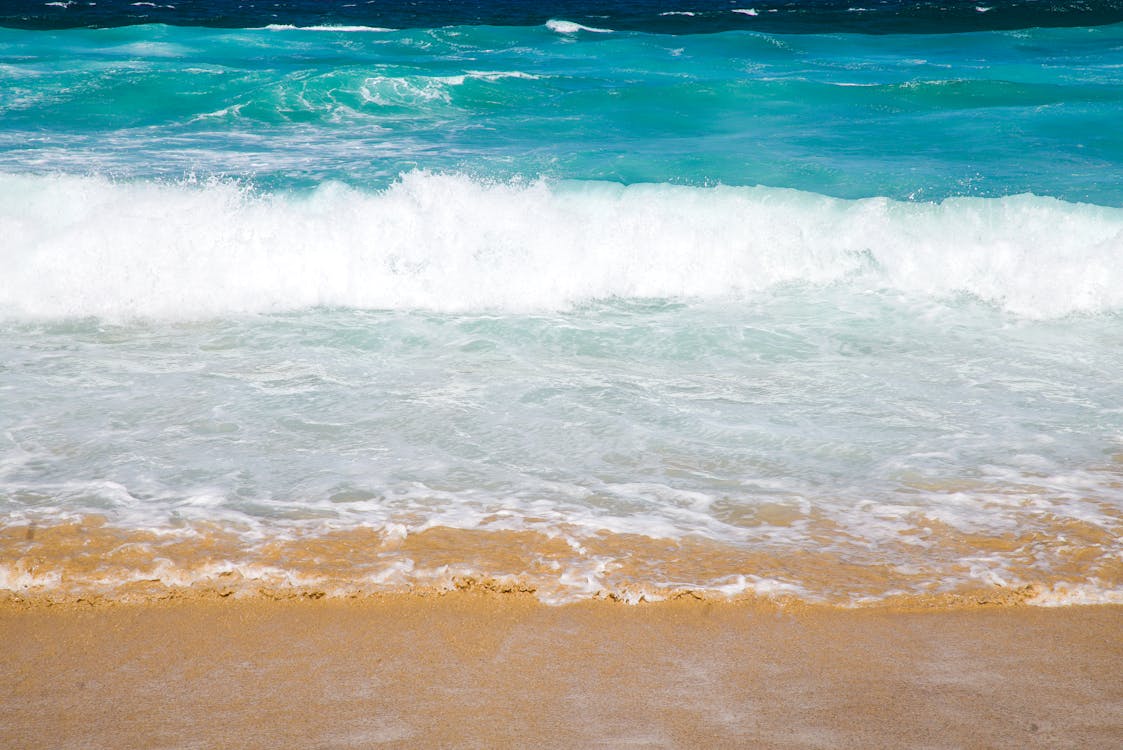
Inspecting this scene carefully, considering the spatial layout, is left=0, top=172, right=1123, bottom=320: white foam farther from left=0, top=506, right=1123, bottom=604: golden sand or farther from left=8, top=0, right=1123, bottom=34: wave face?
left=8, top=0, right=1123, bottom=34: wave face

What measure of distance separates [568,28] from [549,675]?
26072mm

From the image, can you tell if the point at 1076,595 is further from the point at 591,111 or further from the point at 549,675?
the point at 591,111

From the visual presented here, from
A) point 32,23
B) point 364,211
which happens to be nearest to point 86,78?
point 32,23

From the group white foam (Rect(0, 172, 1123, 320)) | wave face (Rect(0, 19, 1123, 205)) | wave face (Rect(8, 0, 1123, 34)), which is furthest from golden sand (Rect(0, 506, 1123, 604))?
wave face (Rect(8, 0, 1123, 34))

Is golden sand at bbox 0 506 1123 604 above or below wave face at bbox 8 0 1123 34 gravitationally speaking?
below

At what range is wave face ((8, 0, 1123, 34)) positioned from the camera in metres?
26.3

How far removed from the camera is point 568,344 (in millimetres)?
6500

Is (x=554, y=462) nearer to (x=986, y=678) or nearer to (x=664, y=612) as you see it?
(x=664, y=612)

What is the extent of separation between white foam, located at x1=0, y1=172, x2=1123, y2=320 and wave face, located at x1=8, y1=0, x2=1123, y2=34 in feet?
62.3

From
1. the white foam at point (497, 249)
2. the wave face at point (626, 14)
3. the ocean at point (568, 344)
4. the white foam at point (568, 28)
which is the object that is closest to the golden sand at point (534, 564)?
the ocean at point (568, 344)

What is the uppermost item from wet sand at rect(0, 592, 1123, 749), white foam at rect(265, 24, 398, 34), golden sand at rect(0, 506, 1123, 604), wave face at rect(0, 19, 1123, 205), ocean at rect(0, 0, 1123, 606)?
white foam at rect(265, 24, 398, 34)

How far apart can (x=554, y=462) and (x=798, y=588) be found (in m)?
1.49

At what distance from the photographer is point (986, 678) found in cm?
285

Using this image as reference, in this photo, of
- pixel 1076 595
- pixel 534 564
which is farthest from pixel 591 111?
pixel 1076 595
